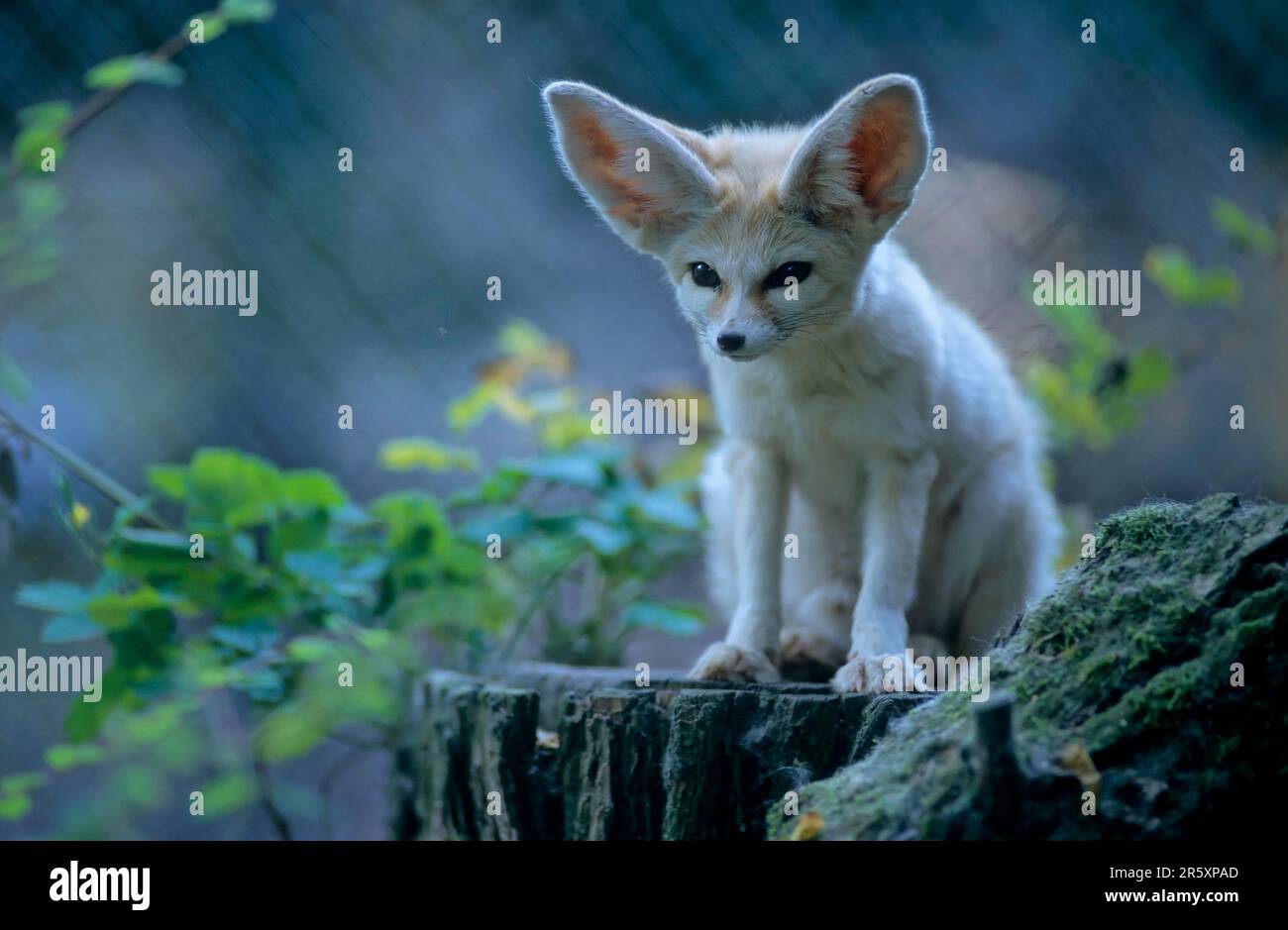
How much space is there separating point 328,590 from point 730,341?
1.51 metres

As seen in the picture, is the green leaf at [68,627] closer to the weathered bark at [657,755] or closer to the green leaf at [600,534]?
the weathered bark at [657,755]

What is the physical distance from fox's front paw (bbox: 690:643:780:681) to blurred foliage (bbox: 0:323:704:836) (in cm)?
82

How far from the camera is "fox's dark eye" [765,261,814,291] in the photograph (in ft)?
7.59

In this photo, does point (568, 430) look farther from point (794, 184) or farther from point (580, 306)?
point (794, 184)

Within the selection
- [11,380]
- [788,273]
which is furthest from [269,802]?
[788,273]

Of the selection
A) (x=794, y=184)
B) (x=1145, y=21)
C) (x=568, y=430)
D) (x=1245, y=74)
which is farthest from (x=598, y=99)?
(x=1245, y=74)

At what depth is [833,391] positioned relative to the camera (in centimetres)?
259

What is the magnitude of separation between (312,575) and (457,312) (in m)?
1.45

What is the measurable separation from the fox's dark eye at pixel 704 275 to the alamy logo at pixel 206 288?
2.15 m

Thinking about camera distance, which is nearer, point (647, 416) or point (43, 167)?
point (43, 167)

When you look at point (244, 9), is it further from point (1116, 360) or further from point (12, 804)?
point (1116, 360)

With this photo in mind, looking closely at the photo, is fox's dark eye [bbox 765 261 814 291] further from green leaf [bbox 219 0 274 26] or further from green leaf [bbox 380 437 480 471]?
green leaf [bbox 219 0 274 26]

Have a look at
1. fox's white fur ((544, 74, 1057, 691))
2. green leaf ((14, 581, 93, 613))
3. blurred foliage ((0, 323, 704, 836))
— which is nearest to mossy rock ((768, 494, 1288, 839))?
fox's white fur ((544, 74, 1057, 691))

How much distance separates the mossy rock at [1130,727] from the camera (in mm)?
1495
